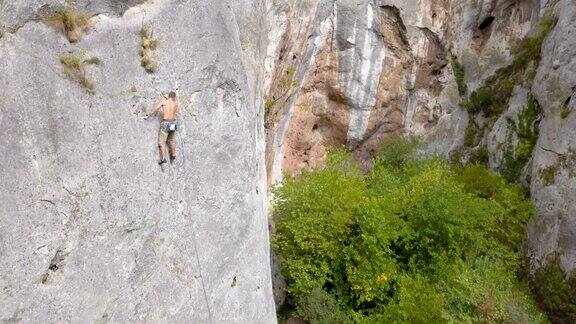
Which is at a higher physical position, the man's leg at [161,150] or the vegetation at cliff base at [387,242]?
the man's leg at [161,150]

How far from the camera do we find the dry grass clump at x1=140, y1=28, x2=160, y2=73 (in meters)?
9.24

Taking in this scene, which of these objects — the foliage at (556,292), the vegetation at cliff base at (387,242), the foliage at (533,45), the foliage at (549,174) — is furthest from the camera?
the foliage at (533,45)

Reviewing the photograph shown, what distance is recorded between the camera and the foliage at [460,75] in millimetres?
24109

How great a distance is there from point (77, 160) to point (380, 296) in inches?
446

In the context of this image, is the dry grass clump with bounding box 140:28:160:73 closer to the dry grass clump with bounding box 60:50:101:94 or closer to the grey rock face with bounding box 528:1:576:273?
the dry grass clump with bounding box 60:50:101:94

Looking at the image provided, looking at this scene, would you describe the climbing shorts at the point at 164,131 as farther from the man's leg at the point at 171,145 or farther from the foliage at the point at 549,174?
the foliage at the point at 549,174

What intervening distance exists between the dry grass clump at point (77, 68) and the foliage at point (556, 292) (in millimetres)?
12914

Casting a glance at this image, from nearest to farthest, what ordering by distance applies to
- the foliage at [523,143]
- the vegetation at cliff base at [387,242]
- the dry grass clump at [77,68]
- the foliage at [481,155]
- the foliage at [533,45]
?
1. the dry grass clump at [77,68]
2. the vegetation at cliff base at [387,242]
3. the foliage at [523,143]
4. the foliage at [533,45]
5. the foliage at [481,155]

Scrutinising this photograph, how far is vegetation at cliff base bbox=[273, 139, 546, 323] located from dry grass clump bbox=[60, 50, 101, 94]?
384 inches

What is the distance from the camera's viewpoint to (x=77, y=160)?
8.01 meters

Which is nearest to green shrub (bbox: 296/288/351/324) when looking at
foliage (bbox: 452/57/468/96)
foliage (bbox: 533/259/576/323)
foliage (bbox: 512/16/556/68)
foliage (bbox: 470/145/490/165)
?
foliage (bbox: 533/259/576/323)

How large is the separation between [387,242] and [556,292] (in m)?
4.77

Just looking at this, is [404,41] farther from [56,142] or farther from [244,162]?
[56,142]

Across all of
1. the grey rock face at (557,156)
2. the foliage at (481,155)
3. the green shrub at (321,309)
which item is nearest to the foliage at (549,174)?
the grey rock face at (557,156)
